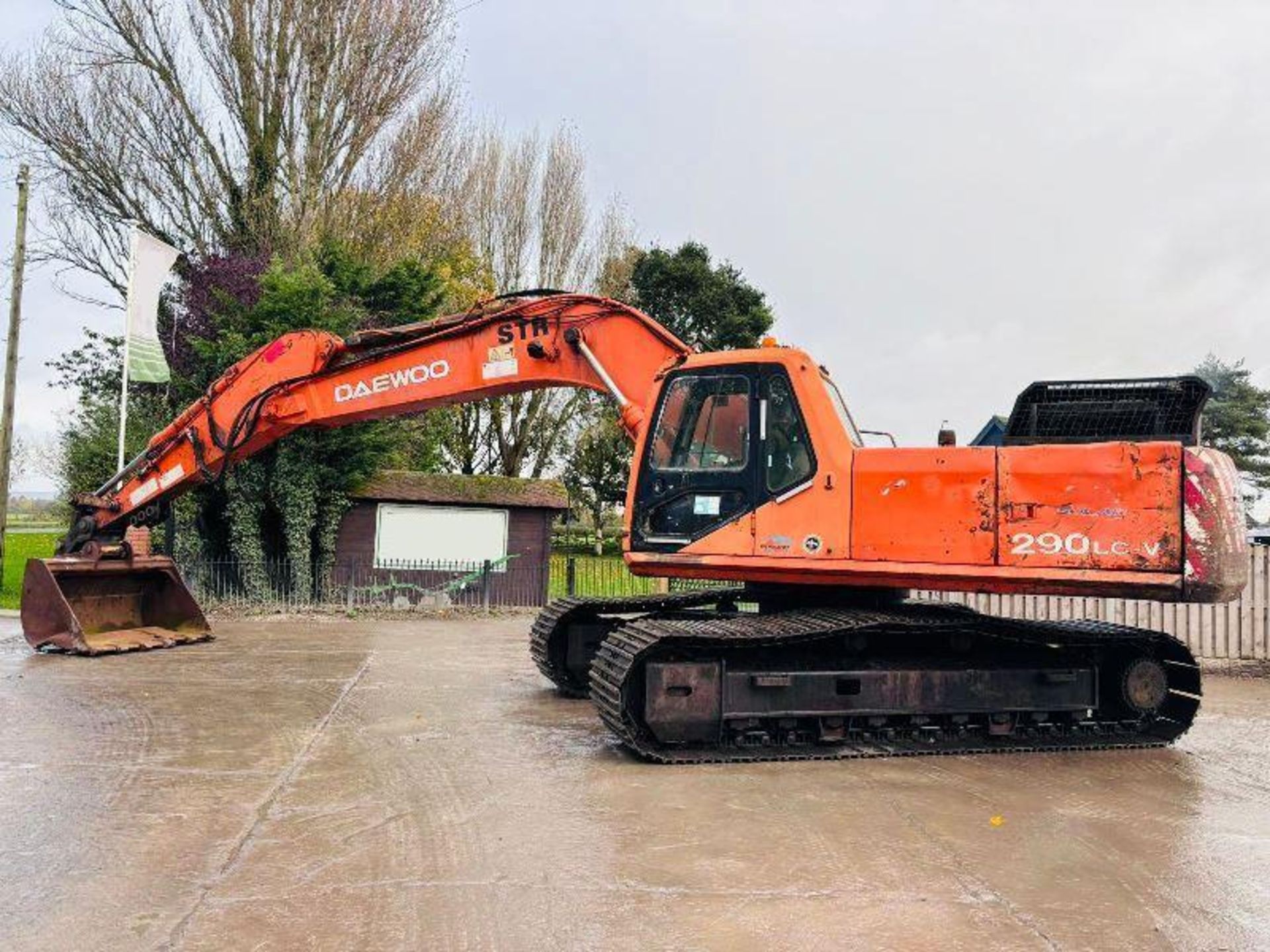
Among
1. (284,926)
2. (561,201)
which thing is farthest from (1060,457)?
(561,201)

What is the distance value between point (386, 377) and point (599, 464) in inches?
897

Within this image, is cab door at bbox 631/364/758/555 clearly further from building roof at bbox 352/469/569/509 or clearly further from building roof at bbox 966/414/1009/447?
building roof at bbox 352/469/569/509

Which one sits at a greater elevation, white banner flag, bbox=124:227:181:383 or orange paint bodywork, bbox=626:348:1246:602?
white banner flag, bbox=124:227:181:383

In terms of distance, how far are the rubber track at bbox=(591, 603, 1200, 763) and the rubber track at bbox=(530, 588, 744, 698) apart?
1.20 metres

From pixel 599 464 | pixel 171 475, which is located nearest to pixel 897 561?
pixel 171 475

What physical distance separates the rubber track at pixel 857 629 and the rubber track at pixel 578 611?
1203mm

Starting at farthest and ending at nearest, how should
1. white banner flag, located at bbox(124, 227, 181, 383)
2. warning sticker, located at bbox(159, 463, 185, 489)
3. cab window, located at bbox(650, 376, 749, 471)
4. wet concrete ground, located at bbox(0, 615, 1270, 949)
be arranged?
white banner flag, located at bbox(124, 227, 181, 383) < warning sticker, located at bbox(159, 463, 185, 489) < cab window, located at bbox(650, 376, 749, 471) < wet concrete ground, located at bbox(0, 615, 1270, 949)

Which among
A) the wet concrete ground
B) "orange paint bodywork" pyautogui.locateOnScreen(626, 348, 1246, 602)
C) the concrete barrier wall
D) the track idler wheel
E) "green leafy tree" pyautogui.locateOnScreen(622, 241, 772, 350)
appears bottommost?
the wet concrete ground

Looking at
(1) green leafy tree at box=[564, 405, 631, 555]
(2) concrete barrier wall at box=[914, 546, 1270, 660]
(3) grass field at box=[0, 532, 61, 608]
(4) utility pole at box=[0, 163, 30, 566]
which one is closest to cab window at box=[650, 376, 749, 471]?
(2) concrete barrier wall at box=[914, 546, 1270, 660]

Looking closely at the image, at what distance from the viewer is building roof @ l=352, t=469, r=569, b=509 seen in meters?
17.6

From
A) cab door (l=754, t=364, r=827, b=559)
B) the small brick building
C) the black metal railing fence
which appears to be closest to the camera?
cab door (l=754, t=364, r=827, b=559)

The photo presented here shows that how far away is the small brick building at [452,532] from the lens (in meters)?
17.6

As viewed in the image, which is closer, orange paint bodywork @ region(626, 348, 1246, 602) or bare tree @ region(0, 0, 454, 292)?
orange paint bodywork @ region(626, 348, 1246, 602)

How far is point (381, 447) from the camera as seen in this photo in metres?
17.5
